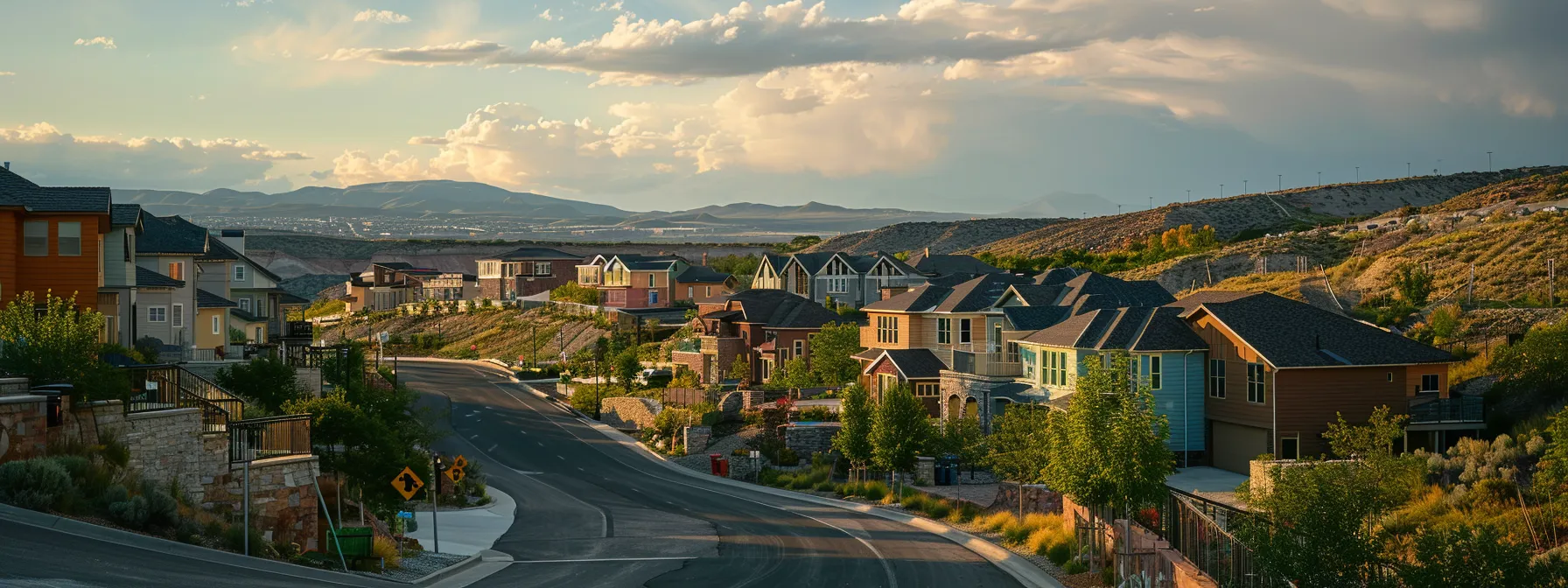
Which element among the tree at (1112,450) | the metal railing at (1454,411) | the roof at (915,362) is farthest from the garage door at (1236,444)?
the roof at (915,362)

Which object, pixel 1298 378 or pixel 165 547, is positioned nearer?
pixel 165 547

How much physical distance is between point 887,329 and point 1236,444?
2532 cm

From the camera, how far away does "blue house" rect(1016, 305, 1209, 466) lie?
4625cm

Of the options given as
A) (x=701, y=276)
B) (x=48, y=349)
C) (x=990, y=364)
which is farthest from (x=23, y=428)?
(x=701, y=276)

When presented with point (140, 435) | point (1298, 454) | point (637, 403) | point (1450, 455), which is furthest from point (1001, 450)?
point (637, 403)

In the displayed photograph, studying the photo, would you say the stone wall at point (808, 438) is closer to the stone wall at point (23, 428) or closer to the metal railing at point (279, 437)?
the metal railing at point (279, 437)

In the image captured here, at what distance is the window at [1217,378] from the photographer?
45812mm

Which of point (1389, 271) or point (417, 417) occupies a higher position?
point (1389, 271)

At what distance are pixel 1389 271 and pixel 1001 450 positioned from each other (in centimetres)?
3807

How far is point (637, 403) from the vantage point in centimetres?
7725

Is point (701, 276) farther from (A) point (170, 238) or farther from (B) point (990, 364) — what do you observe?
(A) point (170, 238)

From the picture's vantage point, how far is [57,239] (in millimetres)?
36438

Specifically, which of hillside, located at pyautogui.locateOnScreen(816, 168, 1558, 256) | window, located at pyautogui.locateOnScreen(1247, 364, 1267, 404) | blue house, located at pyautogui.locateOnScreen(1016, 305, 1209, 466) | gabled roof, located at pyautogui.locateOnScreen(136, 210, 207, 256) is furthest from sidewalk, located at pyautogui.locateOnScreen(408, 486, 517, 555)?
hillside, located at pyautogui.locateOnScreen(816, 168, 1558, 256)

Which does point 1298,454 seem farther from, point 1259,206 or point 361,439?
point 1259,206
